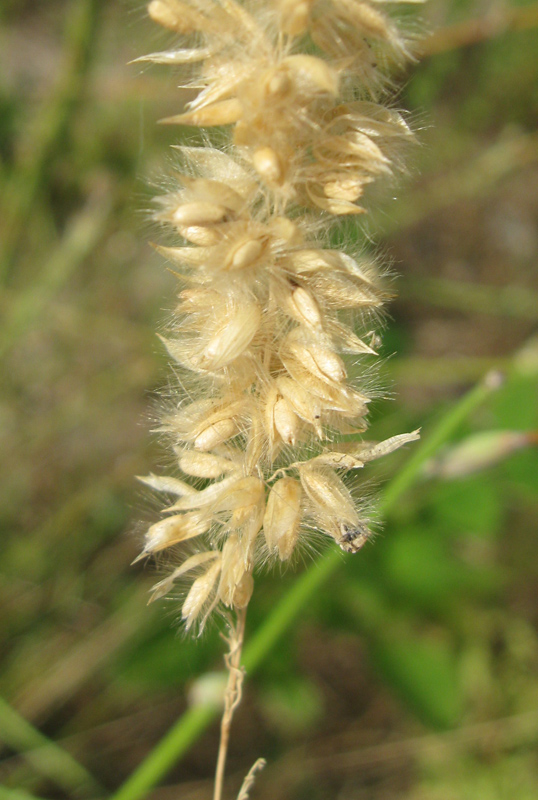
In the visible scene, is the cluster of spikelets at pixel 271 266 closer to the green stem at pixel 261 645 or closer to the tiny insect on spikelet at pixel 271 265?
the tiny insect on spikelet at pixel 271 265

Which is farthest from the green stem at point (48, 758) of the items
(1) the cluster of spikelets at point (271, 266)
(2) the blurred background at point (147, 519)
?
(1) the cluster of spikelets at point (271, 266)

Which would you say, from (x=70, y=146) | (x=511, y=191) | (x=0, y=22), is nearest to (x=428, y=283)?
(x=511, y=191)

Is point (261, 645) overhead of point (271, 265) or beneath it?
beneath

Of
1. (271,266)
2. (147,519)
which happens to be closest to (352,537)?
(271,266)

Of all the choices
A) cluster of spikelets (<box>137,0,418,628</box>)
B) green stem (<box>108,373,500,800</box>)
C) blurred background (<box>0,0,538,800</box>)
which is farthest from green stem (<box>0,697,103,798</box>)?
cluster of spikelets (<box>137,0,418,628</box>)

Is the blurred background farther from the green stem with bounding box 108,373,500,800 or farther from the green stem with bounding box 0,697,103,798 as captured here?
the green stem with bounding box 108,373,500,800

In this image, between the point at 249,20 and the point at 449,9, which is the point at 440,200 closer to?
the point at 449,9

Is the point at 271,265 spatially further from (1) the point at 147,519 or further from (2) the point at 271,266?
(1) the point at 147,519
